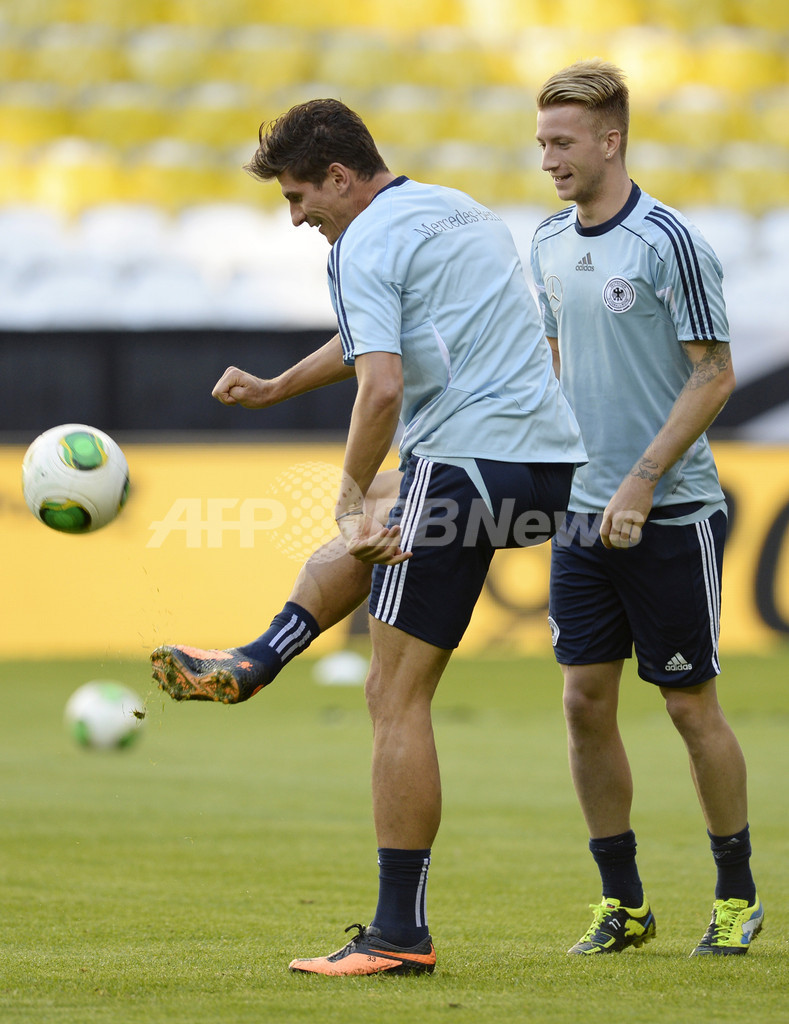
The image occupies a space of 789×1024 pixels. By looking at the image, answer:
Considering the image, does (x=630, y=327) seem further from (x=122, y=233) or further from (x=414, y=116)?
(x=414, y=116)

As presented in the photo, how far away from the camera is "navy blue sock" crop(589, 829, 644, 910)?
3.73 m

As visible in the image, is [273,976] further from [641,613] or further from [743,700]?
[743,700]

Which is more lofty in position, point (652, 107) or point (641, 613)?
point (652, 107)

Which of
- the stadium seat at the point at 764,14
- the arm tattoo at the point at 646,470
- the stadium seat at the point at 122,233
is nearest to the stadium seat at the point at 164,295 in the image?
the stadium seat at the point at 122,233

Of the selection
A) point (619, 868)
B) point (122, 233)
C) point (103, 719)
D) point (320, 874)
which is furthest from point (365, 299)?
point (122, 233)

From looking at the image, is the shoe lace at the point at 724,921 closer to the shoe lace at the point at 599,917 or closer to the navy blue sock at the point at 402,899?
the shoe lace at the point at 599,917

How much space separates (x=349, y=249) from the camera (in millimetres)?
3262

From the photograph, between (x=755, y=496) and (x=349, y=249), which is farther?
(x=755, y=496)

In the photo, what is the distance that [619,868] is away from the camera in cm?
378

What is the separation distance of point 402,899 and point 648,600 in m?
0.99

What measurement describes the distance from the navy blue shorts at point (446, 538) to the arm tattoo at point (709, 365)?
51cm

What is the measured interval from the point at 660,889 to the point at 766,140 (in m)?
14.1

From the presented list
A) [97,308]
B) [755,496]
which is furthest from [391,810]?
[97,308]

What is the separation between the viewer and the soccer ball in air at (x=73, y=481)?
3908 millimetres
